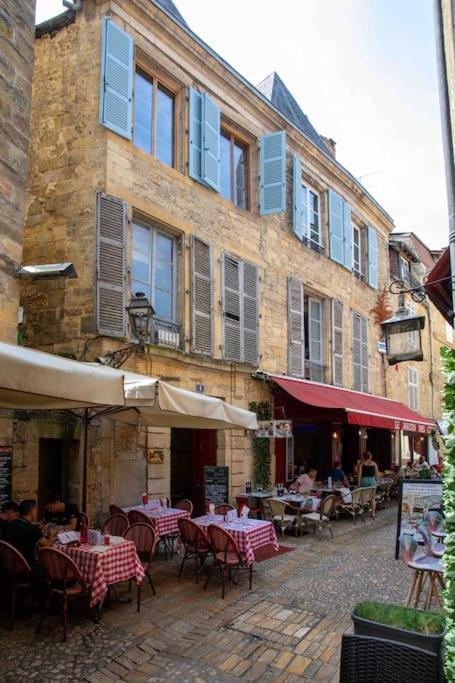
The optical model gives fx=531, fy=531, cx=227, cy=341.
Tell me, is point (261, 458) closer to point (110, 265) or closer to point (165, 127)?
point (110, 265)

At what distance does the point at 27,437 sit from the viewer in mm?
7395

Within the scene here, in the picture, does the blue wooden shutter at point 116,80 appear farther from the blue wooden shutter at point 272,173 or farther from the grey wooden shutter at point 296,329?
the grey wooden shutter at point 296,329

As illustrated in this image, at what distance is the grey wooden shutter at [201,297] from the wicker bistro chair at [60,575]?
16.2ft

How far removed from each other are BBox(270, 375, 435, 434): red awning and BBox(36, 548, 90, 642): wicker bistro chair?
596 centimetres

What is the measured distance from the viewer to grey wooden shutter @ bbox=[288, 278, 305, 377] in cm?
1163

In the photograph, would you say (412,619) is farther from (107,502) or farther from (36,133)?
(36,133)

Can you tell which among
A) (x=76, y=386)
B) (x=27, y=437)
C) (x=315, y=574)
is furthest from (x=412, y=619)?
(x=27, y=437)

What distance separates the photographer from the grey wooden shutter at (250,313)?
10.3 metres

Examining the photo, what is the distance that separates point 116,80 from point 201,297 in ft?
12.1

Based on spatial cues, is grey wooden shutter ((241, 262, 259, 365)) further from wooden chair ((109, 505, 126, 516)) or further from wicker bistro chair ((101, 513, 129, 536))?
wicker bistro chair ((101, 513, 129, 536))

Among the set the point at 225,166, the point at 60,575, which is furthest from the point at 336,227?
the point at 60,575

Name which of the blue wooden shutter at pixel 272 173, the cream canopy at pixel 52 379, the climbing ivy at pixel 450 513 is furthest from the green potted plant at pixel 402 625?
the blue wooden shutter at pixel 272 173

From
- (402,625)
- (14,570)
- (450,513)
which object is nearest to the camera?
(450,513)

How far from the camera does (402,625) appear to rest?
3.14 m
